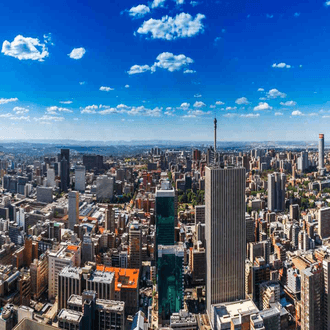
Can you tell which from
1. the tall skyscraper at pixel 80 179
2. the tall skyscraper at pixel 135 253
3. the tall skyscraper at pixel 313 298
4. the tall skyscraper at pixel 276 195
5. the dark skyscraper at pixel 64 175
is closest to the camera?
the tall skyscraper at pixel 313 298

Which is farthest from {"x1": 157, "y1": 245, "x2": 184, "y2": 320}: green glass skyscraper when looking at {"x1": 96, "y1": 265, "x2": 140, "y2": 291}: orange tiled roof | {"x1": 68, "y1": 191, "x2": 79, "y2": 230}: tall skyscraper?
{"x1": 68, "y1": 191, "x2": 79, "y2": 230}: tall skyscraper

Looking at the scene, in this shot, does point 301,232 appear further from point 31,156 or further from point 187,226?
point 31,156

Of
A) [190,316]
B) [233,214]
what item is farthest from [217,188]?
[190,316]

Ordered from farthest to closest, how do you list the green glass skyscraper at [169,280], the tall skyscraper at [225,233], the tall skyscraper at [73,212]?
the tall skyscraper at [73,212]
the green glass skyscraper at [169,280]
the tall skyscraper at [225,233]

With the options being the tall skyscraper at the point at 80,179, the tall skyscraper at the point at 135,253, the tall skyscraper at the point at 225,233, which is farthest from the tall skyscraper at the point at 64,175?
the tall skyscraper at the point at 225,233

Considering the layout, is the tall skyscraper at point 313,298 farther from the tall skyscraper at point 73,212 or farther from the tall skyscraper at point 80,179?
the tall skyscraper at point 80,179

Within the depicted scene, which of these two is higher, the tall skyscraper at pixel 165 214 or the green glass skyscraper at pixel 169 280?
the tall skyscraper at pixel 165 214
